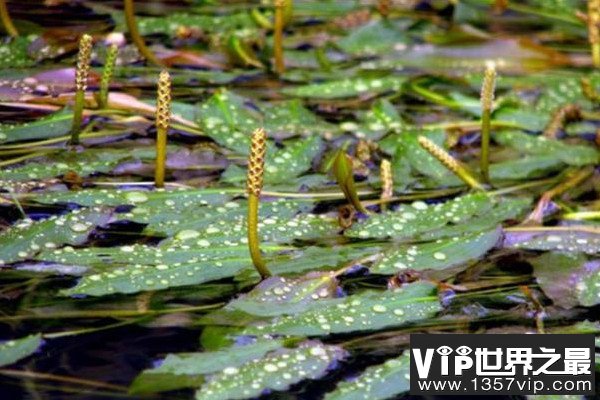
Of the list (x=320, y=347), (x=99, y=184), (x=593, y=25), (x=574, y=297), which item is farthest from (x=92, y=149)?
(x=593, y=25)

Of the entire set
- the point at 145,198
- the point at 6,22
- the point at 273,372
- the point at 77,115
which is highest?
the point at 6,22

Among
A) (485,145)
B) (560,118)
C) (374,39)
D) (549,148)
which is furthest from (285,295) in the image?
(374,39)

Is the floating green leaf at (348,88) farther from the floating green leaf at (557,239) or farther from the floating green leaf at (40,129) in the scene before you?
the floating green leaf at (557,239)

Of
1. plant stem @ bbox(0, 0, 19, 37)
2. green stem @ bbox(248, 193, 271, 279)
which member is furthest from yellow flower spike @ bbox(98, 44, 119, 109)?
green stem @ bbox(248, 193, 271, 279)

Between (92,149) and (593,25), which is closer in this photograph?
(92,149)

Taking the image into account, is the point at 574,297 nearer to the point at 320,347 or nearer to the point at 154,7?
the point at 320,347

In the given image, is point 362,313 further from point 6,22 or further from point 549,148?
point 6,22

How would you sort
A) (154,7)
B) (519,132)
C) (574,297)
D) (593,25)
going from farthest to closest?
(154,7)
(593,25)
(519,132)
(574,297)

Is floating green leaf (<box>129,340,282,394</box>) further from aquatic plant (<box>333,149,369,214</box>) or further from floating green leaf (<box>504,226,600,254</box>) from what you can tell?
floating green leaf (<box>504,226,600,254</box>)
